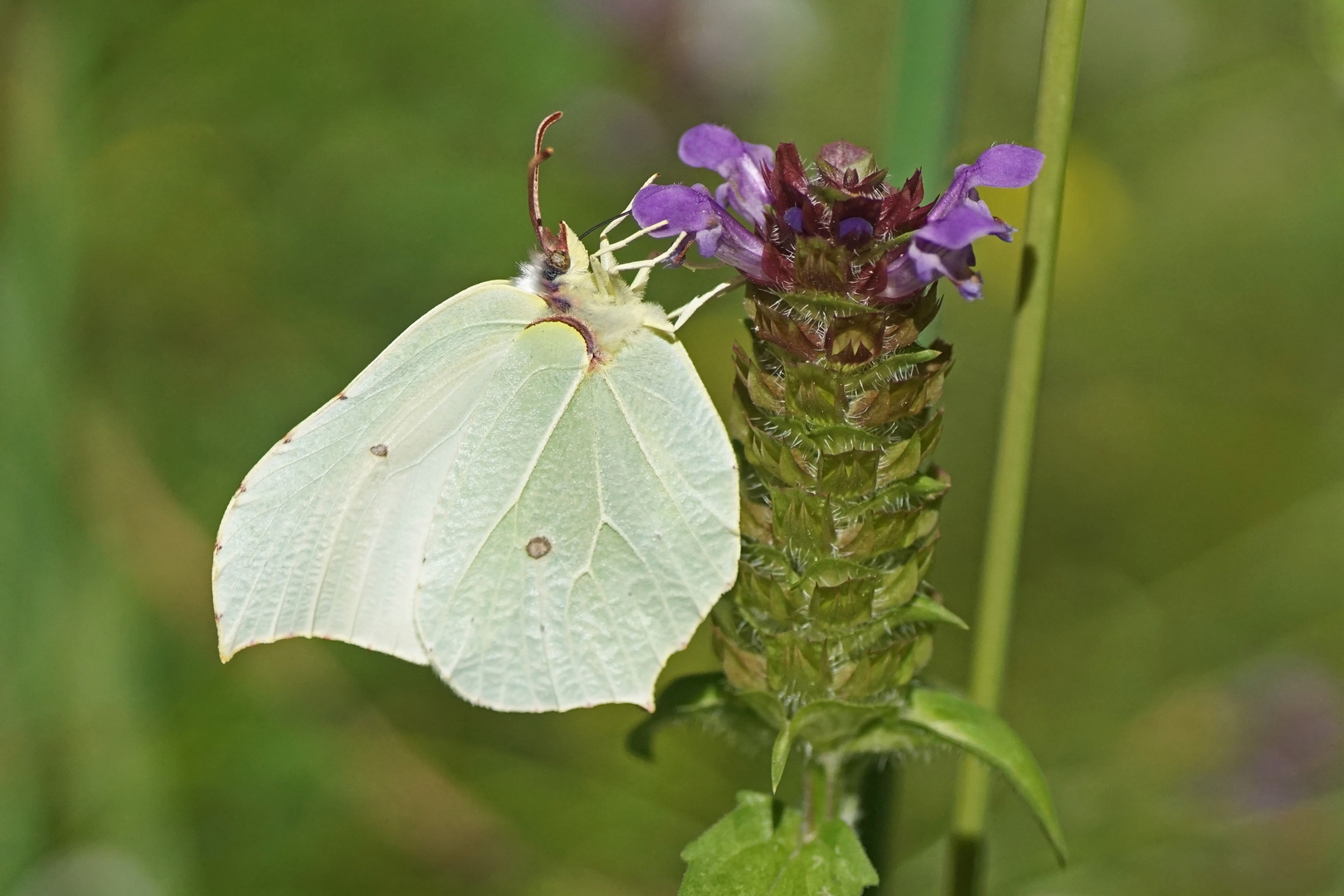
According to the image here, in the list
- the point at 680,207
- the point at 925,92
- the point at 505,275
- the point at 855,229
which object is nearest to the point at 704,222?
the point at 680,207

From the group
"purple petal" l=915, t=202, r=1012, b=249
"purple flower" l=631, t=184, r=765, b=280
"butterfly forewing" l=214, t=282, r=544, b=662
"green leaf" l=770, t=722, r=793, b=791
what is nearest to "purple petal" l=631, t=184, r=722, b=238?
"purple flower" l=631, t=184, r=765, b=280

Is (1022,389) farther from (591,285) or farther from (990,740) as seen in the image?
(591,285)

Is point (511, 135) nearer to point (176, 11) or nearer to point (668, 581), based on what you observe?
point (176, 11)

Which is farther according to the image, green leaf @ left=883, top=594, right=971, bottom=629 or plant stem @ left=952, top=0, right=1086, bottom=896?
green leaf @ left=883, top=594, right=971, bottom=629

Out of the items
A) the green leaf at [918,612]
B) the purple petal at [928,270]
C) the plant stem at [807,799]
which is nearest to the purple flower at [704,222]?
the purple petal at [928,270]

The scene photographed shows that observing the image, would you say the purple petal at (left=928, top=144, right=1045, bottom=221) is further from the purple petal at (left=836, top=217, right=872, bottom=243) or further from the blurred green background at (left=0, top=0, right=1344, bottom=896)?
the blurred green background at (left=0, top=0, right=1344, bottom=896)

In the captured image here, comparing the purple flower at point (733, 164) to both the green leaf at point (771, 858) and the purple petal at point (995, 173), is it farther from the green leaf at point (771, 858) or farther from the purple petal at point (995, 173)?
the green leaf at point (771, 858)
